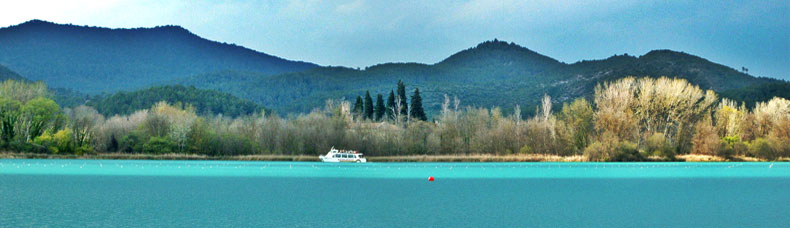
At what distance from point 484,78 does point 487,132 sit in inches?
3379

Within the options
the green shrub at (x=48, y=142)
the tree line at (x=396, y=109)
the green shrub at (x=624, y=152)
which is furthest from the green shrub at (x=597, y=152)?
the green shrub at (x=48, y=142)

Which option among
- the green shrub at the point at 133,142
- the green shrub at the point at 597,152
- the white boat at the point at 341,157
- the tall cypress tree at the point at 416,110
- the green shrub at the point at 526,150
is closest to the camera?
the green shrub at the point at 597,152

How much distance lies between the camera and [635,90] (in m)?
66.1

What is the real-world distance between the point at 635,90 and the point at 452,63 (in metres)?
99.4

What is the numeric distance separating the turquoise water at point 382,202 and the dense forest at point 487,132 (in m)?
24.0

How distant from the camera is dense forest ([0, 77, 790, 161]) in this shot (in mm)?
62281

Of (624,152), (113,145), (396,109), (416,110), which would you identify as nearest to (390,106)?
(396,109)

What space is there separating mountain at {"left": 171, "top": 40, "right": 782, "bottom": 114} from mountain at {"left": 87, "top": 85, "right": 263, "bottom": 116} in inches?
681

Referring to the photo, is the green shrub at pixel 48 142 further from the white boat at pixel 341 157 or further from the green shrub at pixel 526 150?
the green shrub at pixel 526 150

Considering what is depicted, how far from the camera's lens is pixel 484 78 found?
153m

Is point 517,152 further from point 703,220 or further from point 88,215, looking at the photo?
point 88,215

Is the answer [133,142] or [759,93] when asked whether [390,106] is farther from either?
[759,93]

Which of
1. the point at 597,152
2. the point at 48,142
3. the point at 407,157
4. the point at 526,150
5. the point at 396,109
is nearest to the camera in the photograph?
the point at 597,152

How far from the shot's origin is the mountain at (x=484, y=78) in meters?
119
